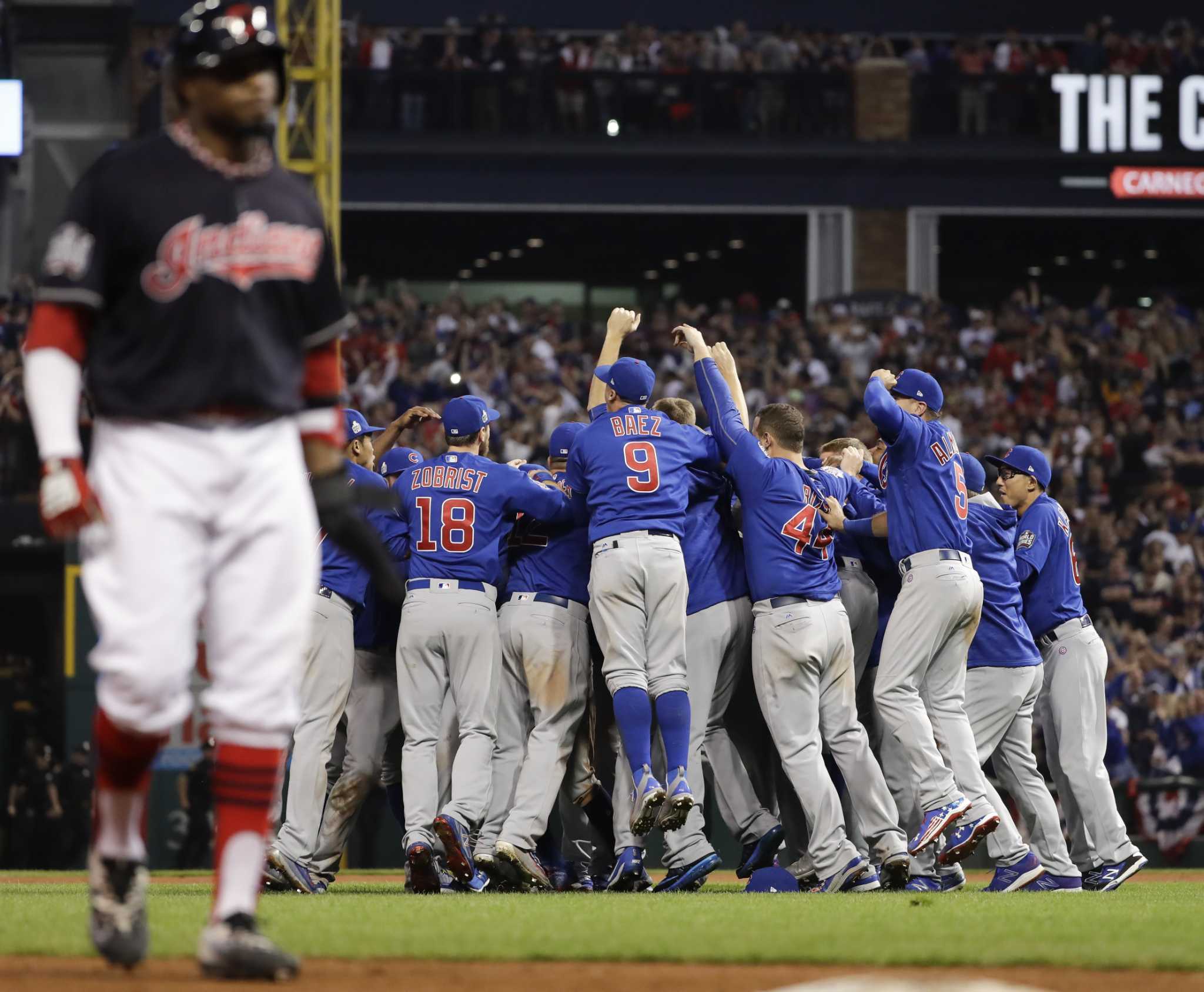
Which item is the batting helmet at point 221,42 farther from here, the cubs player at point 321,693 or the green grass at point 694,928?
the cubs player at point 321,693

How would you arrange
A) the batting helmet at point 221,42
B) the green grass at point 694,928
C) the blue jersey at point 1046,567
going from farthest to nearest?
the blue jersey at point 1046,567
the green grass at point 694,928
the batting helmet at point 221,42

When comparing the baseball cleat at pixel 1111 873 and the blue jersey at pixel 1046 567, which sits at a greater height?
the blue jersey at pixel 1046 567

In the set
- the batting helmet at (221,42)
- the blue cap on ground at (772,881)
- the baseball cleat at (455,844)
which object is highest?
the batting helmet at (221,42)

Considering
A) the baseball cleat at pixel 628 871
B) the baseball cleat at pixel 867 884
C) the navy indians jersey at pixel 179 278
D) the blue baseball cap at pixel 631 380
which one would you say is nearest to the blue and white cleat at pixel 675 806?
the baseball cleat at pixel 628 871

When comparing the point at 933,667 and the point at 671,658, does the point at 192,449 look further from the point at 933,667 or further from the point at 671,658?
the point at 933,667

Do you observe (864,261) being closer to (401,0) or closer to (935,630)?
(401,0)

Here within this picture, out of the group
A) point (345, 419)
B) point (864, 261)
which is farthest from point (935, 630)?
point (864, 261)

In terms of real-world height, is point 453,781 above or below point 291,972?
below

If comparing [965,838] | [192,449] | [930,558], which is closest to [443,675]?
[930,558]
